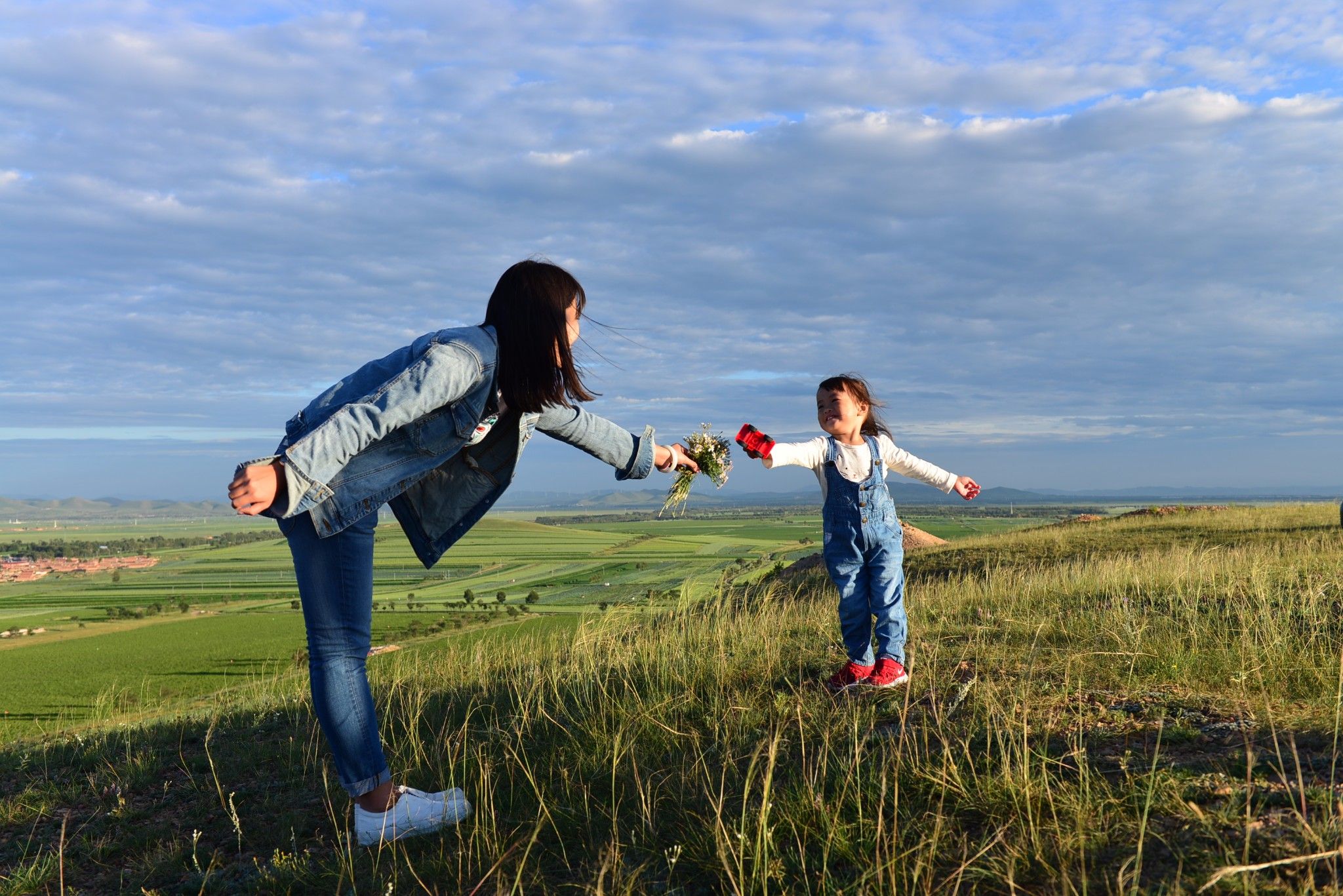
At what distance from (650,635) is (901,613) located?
6.06 ft

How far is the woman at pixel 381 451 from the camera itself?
2.66 m

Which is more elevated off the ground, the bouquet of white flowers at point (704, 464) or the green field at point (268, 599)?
the bouquet of white flowers at point (704, 464)

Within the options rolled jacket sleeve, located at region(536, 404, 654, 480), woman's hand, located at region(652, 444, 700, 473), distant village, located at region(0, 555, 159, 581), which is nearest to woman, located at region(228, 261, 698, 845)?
rolled jacket sleeve, located at region(536, 404, 654, 480)

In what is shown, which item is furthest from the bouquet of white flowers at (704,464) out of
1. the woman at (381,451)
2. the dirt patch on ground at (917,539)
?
the dirt patch on ground at (917,539)

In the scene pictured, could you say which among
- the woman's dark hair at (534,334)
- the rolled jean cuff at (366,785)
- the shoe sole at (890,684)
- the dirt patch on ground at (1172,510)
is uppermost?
the woman's dark hair at (534,334)

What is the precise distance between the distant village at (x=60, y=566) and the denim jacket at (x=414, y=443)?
8200 centimetres

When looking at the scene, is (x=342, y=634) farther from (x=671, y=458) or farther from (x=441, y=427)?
(x=671, y=458)

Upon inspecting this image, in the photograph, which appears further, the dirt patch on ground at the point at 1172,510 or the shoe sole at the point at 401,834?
the dirt patch on ground at the point at 1172,510

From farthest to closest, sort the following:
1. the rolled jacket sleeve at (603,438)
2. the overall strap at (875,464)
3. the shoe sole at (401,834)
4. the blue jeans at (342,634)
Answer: the overall strap at (875,464)
the rolled jacket sleeve at (603,438)
the shoe sole at (401,834)
the blue jeans at (342,634)

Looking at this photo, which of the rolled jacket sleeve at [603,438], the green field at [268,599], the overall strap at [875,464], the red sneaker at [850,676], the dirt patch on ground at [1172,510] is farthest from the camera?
the green field at [268,599]

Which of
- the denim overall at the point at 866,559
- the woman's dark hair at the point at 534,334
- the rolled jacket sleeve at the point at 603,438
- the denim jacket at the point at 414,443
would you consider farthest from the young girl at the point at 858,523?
the woman's dark hair at the point at 534,334

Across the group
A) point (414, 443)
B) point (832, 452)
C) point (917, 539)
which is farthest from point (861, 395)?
point (917, 539)

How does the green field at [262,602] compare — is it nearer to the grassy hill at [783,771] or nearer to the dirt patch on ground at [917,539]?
the grassy hill at [783,771]

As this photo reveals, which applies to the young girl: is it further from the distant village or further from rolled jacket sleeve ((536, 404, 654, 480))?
the distant village
